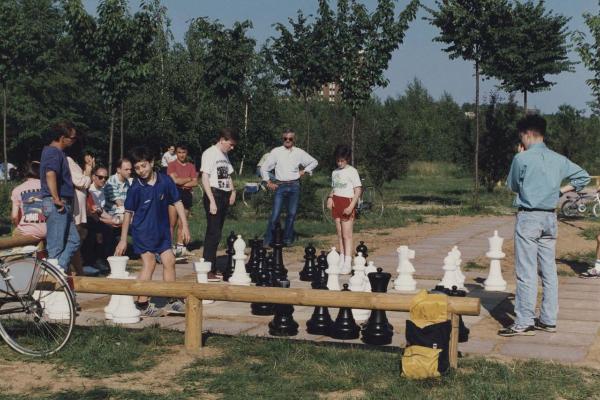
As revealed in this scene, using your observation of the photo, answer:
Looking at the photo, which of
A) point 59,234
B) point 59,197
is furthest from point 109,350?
point 59,197

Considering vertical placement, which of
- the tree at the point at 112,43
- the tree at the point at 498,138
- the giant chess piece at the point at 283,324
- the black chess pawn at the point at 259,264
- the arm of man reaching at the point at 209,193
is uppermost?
the tree at the point at 112,43

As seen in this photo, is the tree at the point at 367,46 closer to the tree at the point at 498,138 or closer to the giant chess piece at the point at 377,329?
the tree at the point at 498,138

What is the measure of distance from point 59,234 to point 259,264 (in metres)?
2.48

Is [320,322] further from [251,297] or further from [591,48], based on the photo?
[591,48]

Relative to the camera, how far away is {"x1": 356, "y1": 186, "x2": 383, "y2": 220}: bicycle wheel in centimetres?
A: 1901

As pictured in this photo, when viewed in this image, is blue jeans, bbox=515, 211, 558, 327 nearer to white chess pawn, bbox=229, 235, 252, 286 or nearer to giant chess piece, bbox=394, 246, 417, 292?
giant chess piece, bbox=394, 246, 417, 292

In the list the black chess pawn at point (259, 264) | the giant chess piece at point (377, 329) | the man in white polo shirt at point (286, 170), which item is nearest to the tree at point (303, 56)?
the man in white polo shirt at point (286, 170)

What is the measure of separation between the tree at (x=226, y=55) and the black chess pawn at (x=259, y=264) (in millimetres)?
18179

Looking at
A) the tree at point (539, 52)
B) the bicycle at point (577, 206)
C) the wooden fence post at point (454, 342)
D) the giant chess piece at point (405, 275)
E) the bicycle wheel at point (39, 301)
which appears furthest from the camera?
the tree at point (539, 52)

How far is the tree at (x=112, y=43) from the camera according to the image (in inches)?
789

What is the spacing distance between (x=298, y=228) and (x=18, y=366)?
10397 mm

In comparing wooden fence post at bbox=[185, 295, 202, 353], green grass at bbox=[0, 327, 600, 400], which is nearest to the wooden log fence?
wooden fence post at bbox=[185, 295, 202, 353]

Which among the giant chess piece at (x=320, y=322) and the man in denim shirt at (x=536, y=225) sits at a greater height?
the man in denim shirt at (x=536, y=225)

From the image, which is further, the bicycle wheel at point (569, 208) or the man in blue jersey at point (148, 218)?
the bicycle wheel at point (569, 208)
